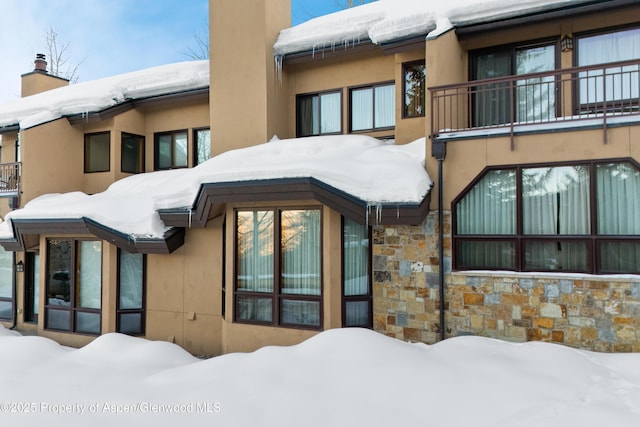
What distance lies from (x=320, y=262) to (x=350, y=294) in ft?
2.57

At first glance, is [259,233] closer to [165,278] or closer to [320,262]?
[320,262]

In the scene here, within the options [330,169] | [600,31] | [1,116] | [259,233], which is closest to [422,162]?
[330,169]

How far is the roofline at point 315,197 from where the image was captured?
6777 millimetres

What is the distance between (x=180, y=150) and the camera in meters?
12.3

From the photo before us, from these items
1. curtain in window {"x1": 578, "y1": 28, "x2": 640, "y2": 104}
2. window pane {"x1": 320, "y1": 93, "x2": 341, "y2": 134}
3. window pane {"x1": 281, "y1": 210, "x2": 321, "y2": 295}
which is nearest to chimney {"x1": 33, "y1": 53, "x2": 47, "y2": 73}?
window pane {"x1": 320, "y1": 93, "x2": 341, "y2": 134}

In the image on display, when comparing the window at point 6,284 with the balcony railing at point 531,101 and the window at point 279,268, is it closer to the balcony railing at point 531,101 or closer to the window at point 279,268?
the window at point 279,268

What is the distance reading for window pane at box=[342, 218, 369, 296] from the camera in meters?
7.70

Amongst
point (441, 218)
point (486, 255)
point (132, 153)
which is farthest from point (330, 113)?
point (132, 153)

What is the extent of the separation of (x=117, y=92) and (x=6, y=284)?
6181 mm

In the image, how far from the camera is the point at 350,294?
25.2 ft

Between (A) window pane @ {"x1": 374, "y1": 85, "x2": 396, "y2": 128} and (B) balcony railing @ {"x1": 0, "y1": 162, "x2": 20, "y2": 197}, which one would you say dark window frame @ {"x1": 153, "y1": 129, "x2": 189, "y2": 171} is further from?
(A) window pane @ {"x1": 374, "y1": 85, "x2": 396, "y2": 128}

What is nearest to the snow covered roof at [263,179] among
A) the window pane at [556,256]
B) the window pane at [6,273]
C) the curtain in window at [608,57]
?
the window pane at [6,273]

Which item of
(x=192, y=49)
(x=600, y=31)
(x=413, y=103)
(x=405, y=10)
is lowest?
(x=413, y=103)

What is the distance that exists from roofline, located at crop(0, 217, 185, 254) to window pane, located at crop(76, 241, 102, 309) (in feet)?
1.60
